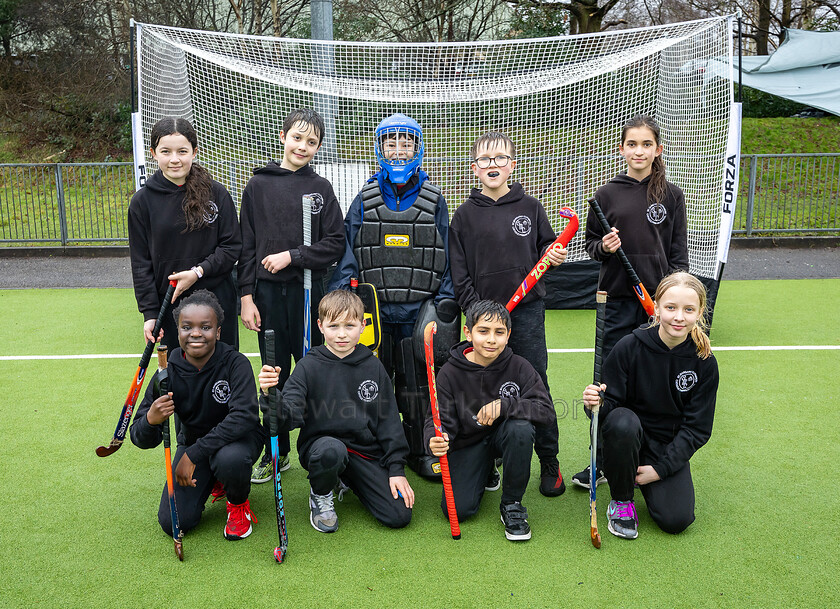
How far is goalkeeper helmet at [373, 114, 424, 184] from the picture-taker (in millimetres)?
3404

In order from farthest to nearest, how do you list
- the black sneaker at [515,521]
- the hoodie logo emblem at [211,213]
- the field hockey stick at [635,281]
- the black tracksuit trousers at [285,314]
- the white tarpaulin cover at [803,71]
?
the white tarpaulin cover at [803,71], the black tracksuit trousers at [285,314], the hoodie logo emblem at [211,213], the field hockey stick at [635,281], the black sneaker at [515,521]

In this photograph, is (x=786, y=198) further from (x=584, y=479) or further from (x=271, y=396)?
(x=271, y=396)

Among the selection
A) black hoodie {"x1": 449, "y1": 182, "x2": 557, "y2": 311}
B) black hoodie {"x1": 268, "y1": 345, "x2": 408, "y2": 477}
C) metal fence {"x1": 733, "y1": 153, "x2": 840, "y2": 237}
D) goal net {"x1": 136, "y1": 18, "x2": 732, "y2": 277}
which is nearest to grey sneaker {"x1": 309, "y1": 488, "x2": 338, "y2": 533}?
black hoodie {"x1": 268, "y1": 345, "x2": 408, "y2": 477}

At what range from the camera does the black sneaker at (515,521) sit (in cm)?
289

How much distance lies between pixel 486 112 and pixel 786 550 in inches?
198

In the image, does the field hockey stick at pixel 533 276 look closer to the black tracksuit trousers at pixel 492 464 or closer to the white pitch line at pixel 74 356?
the black tracksuit trousers at pixel 492 464

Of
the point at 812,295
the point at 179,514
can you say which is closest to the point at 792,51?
the point at 812,295

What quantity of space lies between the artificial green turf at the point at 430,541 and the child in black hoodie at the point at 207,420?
14cm

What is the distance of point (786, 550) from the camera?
278cm

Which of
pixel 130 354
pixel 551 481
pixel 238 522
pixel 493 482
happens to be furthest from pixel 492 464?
pixel 130 354

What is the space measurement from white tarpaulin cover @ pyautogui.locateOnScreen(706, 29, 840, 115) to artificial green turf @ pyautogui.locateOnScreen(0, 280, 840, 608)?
343 inches

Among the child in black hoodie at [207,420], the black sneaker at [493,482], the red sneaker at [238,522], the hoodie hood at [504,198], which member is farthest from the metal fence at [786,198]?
the red sneaker at [238,522]

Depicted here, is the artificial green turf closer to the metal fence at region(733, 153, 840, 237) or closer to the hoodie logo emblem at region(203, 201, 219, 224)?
the hoodie logo emblem at region(203, 201, 219, 224)

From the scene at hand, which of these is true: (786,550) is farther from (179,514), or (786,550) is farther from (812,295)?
(812,295)
